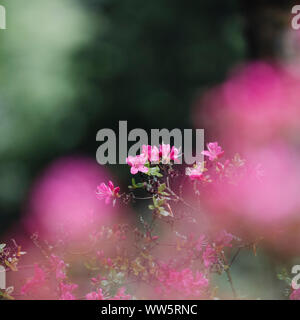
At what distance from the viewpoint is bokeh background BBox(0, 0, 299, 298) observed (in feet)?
8.11

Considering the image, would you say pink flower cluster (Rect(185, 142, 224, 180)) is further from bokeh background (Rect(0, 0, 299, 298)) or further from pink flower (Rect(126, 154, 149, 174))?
bokeh background (Rect(0, 0, 299, 298))

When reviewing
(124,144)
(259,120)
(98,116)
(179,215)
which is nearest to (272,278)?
(179,215)

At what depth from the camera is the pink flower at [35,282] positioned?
960mm

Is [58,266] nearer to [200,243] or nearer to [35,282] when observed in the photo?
[35,282]

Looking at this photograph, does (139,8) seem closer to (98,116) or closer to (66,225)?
(98,116)

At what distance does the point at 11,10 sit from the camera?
2439mm

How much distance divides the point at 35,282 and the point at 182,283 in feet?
0.96

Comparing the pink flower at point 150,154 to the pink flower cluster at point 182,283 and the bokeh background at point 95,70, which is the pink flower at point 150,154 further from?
the bokeh background at point 95,70

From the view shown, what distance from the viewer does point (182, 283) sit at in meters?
0.94

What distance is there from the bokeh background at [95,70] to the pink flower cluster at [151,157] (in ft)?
4.61

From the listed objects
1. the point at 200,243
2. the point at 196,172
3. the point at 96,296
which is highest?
the point at 196,172

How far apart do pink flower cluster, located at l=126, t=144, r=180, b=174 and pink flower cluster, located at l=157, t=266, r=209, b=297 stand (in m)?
0.21

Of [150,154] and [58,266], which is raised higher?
[150,154]

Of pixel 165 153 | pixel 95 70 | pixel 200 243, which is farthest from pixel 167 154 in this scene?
pixel 95 70
